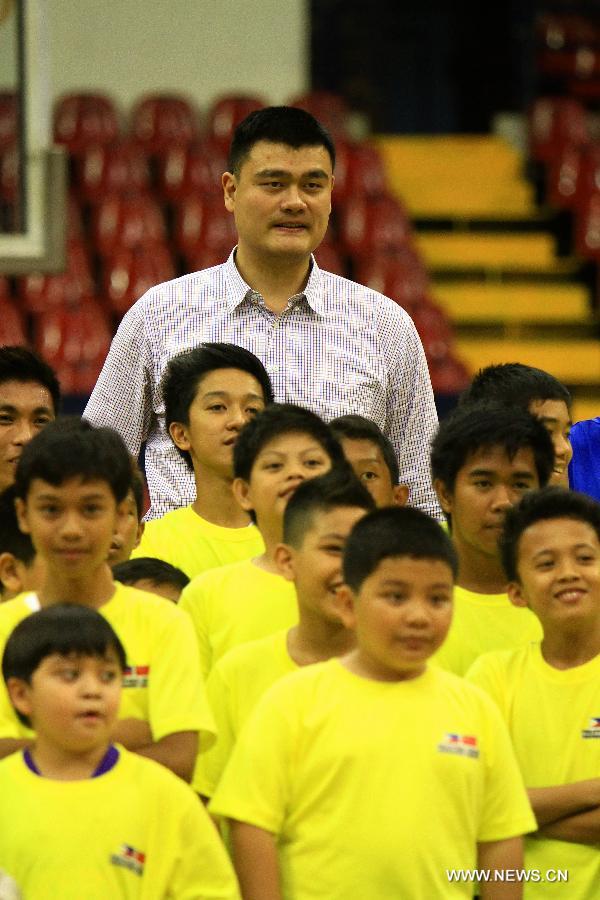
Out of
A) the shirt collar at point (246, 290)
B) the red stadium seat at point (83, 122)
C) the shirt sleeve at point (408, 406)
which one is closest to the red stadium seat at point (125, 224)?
the red stadium seat at point (83, 122)

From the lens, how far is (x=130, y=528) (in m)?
3.77

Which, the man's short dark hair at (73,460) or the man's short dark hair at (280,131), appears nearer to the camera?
the man's short dark hair at (73,460)

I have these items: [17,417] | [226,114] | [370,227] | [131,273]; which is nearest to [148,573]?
[17,417]

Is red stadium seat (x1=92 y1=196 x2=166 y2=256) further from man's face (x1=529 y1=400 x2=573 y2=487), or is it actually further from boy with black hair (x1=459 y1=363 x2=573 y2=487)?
man's face (x1=529 y1=400 x2=573 y2=487)

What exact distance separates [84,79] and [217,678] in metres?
8.05

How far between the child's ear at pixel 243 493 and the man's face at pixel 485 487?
432 millimetres

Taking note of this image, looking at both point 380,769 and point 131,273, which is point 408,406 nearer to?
point 380,769

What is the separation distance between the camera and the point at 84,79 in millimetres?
10812

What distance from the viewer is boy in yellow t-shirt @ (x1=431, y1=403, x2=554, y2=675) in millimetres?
3607

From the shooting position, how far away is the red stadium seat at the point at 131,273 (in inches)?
361

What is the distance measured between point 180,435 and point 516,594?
101 cm

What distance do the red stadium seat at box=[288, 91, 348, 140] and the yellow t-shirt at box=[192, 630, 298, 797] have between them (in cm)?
766

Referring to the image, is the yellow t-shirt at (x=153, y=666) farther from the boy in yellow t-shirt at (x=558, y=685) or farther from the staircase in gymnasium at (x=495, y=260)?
the staircase in gymnasium at (x=495, y=260)

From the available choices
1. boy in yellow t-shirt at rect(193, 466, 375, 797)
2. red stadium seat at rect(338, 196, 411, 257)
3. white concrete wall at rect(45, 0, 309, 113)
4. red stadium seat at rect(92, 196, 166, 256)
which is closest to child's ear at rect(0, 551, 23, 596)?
boy in yellow t-shirt at rect(193, 466, 375, 797)
